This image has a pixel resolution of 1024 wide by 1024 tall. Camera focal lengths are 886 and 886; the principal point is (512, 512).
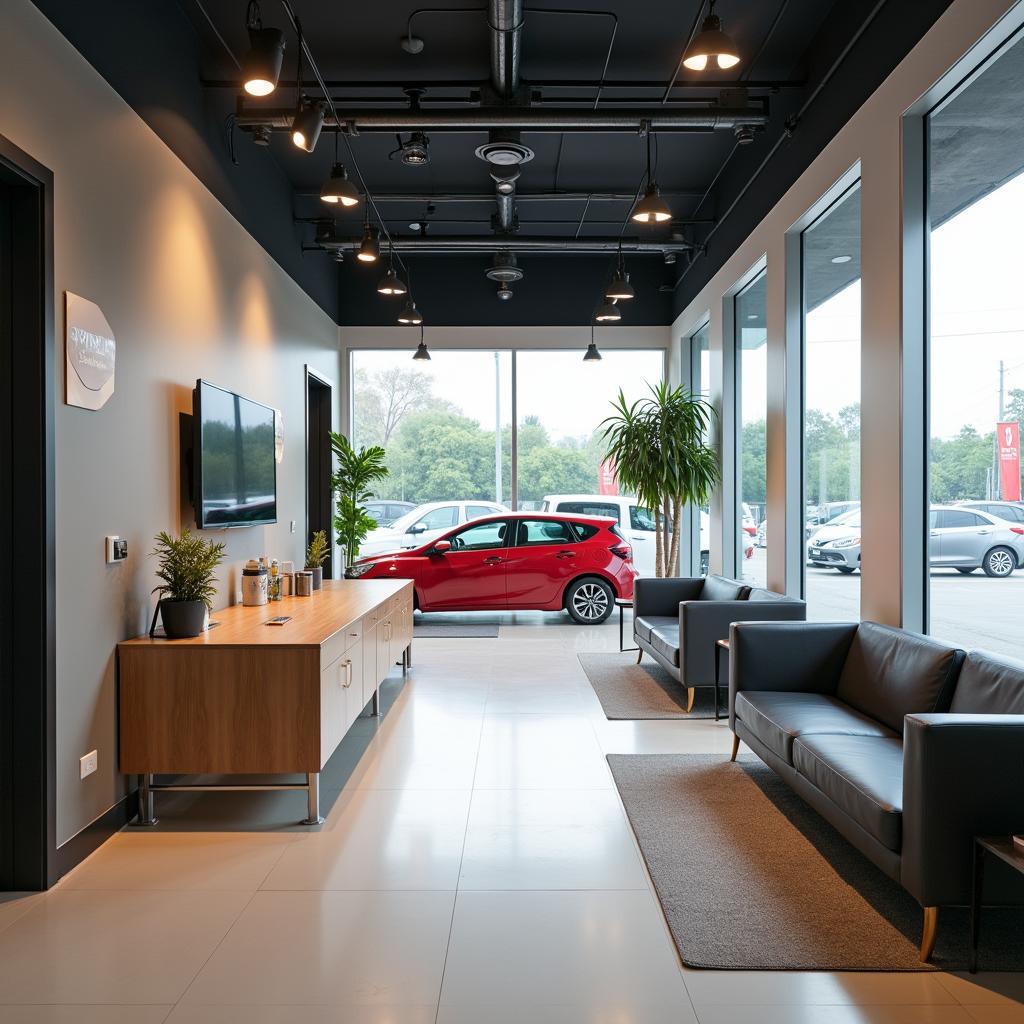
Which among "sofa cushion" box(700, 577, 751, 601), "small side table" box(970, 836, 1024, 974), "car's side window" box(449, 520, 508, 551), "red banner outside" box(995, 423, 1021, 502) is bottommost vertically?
"small side table" box(970, 836, 1024, 974)

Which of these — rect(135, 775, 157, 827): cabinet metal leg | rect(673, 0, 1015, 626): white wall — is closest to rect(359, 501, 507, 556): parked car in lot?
rect(673, 0, 1015, 626): white wall

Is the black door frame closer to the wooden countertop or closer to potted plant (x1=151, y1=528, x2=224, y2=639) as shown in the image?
the wooden countertop

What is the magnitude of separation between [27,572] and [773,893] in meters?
2.78

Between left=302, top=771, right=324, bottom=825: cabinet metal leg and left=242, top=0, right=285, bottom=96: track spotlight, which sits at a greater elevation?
left=242, top=0, right=285, bottom=96: track spotlight

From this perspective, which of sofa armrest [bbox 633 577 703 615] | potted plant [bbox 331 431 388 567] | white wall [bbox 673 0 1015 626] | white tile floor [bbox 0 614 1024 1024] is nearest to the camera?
white tile floor [bbox 0 614 1024 1024]

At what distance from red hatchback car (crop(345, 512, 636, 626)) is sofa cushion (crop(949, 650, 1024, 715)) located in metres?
5.80

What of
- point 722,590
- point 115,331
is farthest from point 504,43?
point 722,590

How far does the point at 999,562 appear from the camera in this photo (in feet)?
12.0

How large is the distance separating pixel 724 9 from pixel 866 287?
1.90 meters

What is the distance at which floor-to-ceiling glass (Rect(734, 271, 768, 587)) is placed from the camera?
6.90 m

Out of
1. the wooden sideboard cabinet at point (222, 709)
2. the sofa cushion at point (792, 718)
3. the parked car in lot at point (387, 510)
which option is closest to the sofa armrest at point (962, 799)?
the sofa cushion at point (792, 718)

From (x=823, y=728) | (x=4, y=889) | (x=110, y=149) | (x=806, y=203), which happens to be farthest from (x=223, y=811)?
(x=806, y=203)

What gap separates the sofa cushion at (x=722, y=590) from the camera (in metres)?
6.23

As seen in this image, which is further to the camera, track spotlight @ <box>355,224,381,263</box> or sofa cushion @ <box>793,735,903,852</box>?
track spotlight @ <box>355,224,381,263</box>
